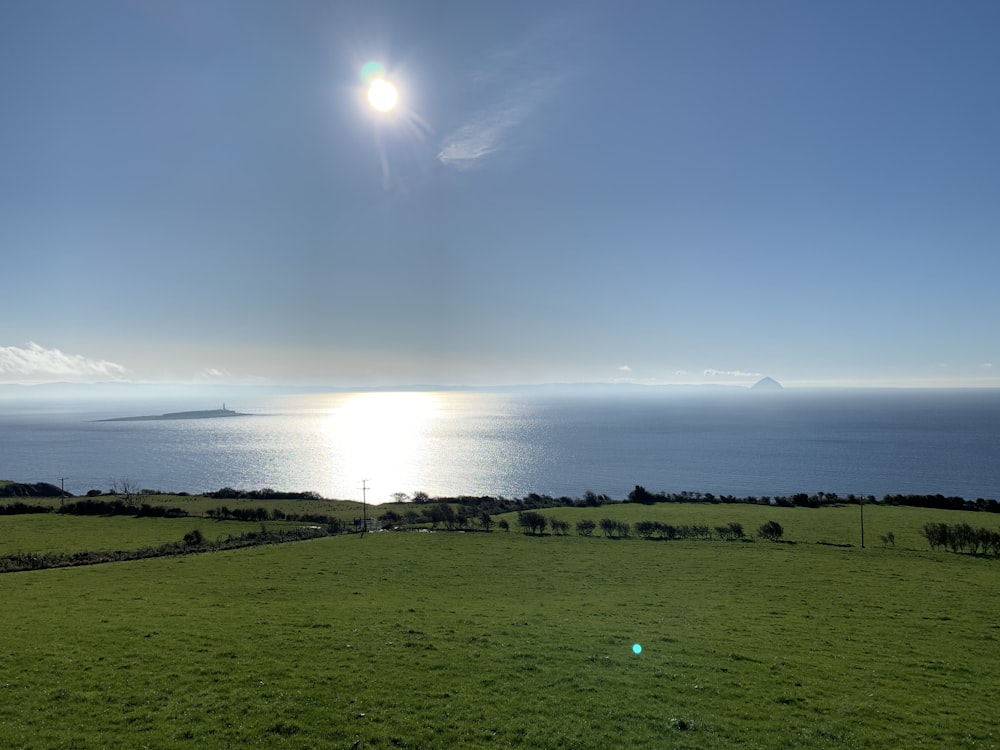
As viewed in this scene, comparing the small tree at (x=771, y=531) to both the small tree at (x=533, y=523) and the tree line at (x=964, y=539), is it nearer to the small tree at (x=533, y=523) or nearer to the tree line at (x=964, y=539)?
the tree line at (x=964, y=539)

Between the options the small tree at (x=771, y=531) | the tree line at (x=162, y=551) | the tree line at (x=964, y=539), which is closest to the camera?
the tree line at (x=162, y=551)

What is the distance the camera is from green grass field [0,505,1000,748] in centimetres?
1633

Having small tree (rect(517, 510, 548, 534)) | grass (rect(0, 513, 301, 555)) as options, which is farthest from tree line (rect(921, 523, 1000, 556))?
grass (rect(0, 513, 301, 555))

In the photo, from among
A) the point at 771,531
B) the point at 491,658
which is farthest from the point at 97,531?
the point at 771,531

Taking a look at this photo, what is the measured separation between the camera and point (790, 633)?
27.6 meters

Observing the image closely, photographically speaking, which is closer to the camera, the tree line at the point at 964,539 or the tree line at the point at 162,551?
the tree line at the point at 162,551

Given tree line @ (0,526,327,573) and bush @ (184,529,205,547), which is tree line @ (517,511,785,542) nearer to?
tree line @ (0,526,327,573)

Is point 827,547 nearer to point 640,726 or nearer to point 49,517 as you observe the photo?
point 640,726

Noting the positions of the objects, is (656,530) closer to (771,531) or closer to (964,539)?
(771,531)

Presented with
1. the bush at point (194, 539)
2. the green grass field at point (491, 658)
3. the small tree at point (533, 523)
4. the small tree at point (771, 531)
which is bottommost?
the small tree at point (771, 531)

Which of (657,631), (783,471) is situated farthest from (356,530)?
(783,471)

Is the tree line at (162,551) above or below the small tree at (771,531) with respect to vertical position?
above

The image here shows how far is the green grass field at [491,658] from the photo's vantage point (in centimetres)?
1633

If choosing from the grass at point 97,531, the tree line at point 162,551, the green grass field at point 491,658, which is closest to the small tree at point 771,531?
the green grass field at point 491,658
